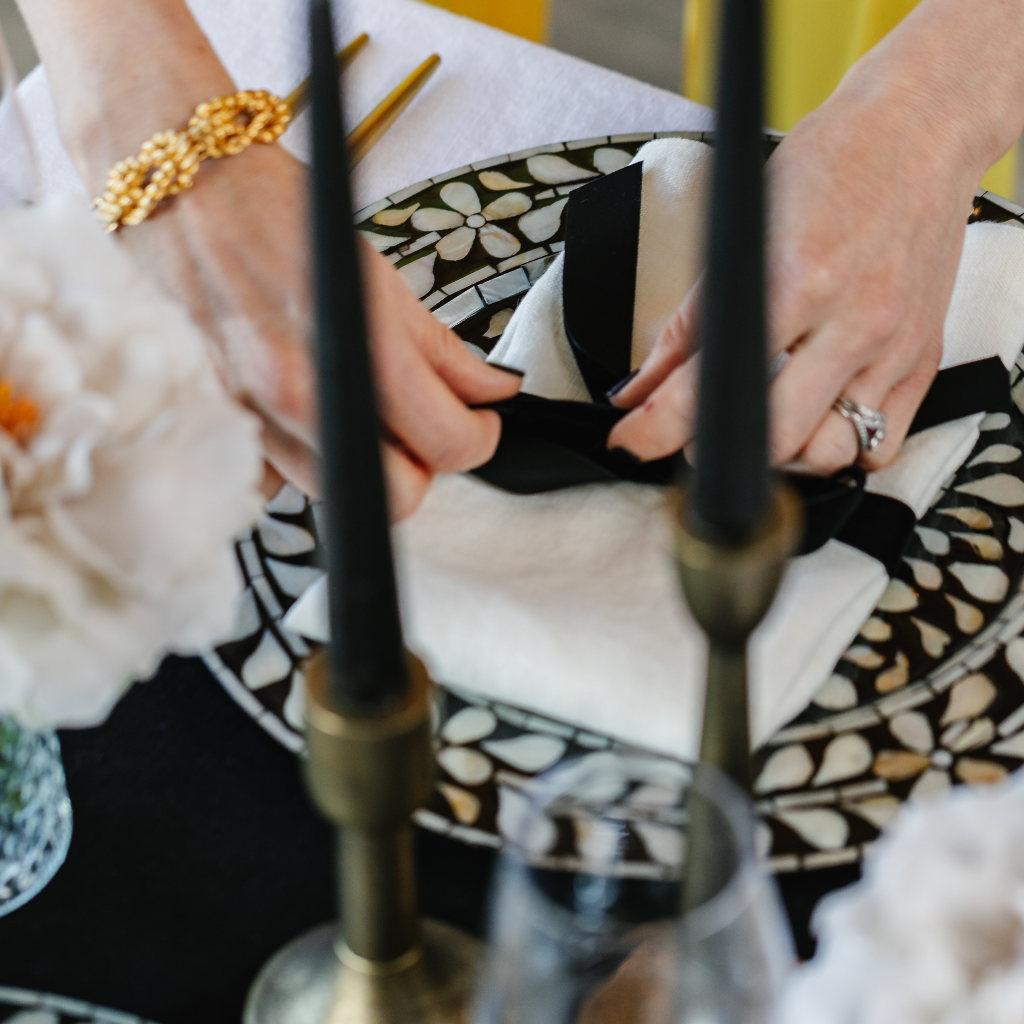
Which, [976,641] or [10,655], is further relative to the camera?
[976,641]

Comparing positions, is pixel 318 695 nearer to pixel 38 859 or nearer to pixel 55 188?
pixel 38 859

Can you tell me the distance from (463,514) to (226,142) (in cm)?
16

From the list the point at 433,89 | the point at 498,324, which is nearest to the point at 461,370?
the point at 498,324

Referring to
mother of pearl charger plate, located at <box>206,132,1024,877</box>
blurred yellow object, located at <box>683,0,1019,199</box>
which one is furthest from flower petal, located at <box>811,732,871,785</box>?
blurred yellow object, located at <box>683,0,1019,199</box>

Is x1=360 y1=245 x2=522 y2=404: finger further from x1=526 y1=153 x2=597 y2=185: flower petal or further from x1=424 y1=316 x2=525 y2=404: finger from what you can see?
x1=526 y1=153 x2=597 y2=185: flower petal

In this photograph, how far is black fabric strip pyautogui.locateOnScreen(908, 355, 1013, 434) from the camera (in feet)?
1.40

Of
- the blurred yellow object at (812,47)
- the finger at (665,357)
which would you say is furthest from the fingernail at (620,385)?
the blurred yellow object at (812,47)

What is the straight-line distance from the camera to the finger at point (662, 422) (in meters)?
0.37

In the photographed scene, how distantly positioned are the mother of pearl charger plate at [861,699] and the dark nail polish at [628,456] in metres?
0.09

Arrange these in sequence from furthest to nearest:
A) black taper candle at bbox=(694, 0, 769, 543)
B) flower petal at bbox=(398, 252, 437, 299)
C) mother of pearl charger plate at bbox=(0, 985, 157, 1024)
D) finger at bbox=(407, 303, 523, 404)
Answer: flower petal at bbox=(398, 252, 437, 299) → finger at bbox=(407, 303, 523, 404) → mother of pearl charger plate at bbox=(0, 985, 157, 1024) → black taper candle at bbox=(694, 0, 769, 543)

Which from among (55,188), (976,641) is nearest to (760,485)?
(976,641)

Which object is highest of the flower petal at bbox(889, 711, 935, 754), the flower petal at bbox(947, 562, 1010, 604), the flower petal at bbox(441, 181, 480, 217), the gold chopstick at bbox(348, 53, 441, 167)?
the gold chopstick at bbox(348, 53, 441, 167)

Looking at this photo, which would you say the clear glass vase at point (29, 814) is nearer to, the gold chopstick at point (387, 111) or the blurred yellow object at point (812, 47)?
the gold chopstick at point (387, 111)

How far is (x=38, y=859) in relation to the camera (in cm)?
32
